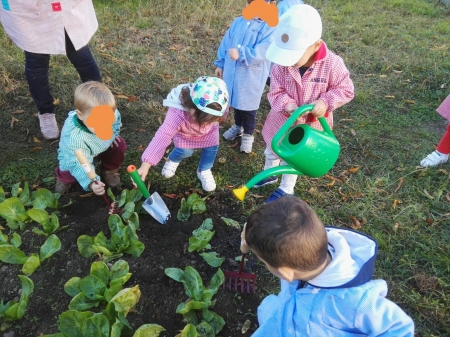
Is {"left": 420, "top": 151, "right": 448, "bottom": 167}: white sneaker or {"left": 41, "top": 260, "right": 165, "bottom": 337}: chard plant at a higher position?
{"left": 420, "top": 151, "right": 448, "bottom": 167}: white sneaker

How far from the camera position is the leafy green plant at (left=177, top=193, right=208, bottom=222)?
2.73 metres

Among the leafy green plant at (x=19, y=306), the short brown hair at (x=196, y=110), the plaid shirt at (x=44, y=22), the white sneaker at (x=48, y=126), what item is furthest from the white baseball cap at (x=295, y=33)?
the white sneaker at (x=48, y=126)

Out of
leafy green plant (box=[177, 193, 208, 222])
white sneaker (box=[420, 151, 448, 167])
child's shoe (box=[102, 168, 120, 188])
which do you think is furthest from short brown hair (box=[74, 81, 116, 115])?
white sneaker (box=[420, 151, 448, 167])

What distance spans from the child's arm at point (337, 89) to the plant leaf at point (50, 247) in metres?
1.79

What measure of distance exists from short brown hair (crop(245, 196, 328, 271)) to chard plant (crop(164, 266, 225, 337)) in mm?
793

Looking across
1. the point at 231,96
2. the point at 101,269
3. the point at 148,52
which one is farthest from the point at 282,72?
the point at 148,52

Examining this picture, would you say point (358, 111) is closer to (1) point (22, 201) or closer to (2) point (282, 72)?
(2) point (282, 72)

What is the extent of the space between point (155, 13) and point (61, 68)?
6.38 ft

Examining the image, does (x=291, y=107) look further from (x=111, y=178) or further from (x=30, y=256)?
(x=30, y=256)

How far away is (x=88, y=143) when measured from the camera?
8.40ft

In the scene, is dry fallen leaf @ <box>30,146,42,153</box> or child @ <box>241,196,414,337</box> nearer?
child @ <box>241,196,414,337</box>

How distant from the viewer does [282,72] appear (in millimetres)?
2463

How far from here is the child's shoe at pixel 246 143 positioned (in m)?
3.33

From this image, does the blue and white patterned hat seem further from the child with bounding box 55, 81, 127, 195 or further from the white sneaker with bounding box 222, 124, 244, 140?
the white sneaker with bounding box 222, 124, 244, 140
